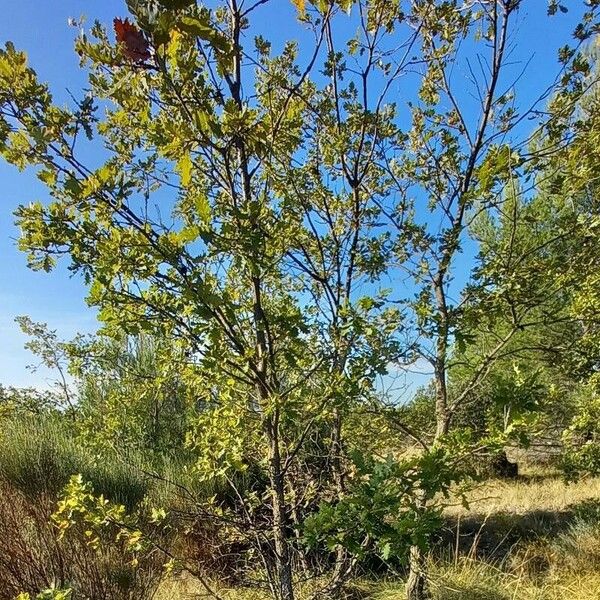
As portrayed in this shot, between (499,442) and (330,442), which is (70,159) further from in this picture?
(330,442)

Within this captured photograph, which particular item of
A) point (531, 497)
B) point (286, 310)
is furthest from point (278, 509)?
point (531, 497)

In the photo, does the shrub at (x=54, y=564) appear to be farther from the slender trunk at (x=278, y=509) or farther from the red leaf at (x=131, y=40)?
the red leaf at (x=131, y=40)

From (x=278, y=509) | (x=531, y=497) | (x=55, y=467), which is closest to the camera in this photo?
(x=278, y=509)

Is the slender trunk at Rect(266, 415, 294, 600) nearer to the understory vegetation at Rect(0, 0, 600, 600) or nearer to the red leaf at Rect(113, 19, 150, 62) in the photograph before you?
the understory vegetation at Rect(0, 0, 600, 600)

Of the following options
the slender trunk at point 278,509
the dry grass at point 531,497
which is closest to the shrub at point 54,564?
the slender trunk at point 278,509

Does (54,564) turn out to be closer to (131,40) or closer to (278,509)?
(278,509)

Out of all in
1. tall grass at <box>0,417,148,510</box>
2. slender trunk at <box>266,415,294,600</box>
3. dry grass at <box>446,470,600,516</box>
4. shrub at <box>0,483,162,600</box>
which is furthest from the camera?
dry grass at <box>446,470,600,516</box>

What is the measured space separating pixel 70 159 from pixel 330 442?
2.57m

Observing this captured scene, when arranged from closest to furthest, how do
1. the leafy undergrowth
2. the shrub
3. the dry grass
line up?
the shrub, the leafy undergrowth, the dry grass

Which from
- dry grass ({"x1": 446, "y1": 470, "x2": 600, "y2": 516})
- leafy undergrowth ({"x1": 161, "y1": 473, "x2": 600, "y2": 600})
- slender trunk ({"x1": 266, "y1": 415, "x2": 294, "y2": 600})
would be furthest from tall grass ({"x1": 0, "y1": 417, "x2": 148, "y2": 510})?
dry grass ({"x1": 446, "y1": 470, "x2": 600, "y2": 516})

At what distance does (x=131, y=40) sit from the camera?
47.9 inches

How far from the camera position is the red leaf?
1.19m

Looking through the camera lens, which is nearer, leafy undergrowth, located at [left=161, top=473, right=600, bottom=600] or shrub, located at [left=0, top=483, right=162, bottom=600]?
shrub, located at [left=0, top=483, right=162, bottom=600]

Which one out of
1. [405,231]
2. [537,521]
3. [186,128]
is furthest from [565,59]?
[537,521]
